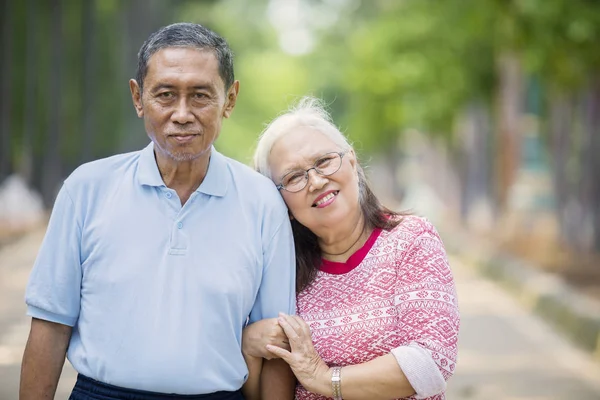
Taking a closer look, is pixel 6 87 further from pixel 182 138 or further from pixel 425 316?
pixel 425 316

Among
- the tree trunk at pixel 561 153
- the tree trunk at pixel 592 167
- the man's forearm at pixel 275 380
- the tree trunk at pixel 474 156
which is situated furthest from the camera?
the tree trunk at pixel 474 156

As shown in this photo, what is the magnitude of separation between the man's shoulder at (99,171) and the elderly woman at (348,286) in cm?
56

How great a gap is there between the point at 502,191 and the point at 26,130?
14.3m

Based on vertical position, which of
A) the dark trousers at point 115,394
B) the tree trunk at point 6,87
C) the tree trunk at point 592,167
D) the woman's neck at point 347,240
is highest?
the tree trunk at point 6,87

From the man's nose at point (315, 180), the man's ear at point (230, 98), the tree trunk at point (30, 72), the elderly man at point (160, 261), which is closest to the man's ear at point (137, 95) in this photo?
the elderly man at point (160, 261)

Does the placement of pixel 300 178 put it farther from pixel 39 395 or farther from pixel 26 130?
pixel 26 130

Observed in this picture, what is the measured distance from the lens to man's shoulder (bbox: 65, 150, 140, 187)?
10.5 feet

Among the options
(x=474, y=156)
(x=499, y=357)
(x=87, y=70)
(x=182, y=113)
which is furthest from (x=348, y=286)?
(x=87, y=70)

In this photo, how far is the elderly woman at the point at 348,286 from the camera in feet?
10.9

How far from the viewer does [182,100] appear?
3176mm

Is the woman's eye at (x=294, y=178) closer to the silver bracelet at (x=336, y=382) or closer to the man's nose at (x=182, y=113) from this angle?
the man's nose at (x=182, y=113)

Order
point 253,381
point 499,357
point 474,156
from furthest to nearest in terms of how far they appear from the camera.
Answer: point 474,156, point 499,357, point 253,381

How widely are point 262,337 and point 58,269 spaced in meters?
0.70

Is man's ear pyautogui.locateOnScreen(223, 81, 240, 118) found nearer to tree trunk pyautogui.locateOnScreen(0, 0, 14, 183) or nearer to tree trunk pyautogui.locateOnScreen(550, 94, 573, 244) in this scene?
tree trunk pyautogui.locateOnScreen(550, 94, 573, 244)
